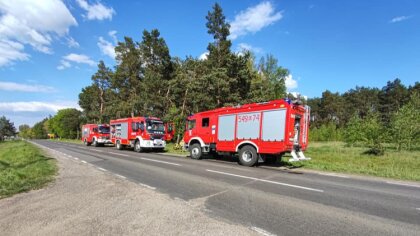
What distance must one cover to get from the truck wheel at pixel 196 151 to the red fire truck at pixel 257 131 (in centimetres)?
6

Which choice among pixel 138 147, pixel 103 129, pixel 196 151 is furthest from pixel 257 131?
pixel 103 129

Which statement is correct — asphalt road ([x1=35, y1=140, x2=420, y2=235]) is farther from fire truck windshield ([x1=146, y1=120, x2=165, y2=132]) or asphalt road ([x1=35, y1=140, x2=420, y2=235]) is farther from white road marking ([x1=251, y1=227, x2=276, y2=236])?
fire truck windshield ([x1=146, y1=120, x2=165, y2=132])

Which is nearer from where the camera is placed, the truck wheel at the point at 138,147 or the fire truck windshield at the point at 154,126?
A: the fire truck windshield at the point at 154,126

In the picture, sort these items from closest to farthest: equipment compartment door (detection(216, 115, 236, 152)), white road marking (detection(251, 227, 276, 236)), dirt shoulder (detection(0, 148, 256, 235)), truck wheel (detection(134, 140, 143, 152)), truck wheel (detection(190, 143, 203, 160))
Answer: white road marking (detection(251, 227, 276, 236)) < dirt shoulder (detection(0, 148, 256, 235)) < equipment compartment door (detection(216, 115, 236, 152)) < truck wheel (detection(190, 143, 203, 160)) < truck wheel (detection(134, 140, 143, 152))

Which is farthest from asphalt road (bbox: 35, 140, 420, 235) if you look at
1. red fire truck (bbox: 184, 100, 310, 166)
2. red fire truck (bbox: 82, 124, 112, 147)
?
red fire truck (bbox: 82, 124, 112, 147)

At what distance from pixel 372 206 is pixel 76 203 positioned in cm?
661

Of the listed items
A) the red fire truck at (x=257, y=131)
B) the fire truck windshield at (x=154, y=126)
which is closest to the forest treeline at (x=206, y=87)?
the fire truck windshield at (x=154, y=126)

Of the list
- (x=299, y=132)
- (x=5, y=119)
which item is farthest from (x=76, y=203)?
(x=5, y=119)

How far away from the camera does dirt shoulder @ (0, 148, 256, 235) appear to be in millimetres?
4402

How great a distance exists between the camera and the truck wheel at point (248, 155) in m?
13.5

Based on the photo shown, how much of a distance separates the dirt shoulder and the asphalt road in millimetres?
482

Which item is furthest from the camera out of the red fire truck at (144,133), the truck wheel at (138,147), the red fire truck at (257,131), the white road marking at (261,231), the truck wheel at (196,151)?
the truck wheel at (138,147)

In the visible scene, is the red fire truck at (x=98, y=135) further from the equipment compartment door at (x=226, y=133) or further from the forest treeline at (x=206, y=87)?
the equipment compartment door at (x=226, y=133)

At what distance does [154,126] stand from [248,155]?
11.5 meters
